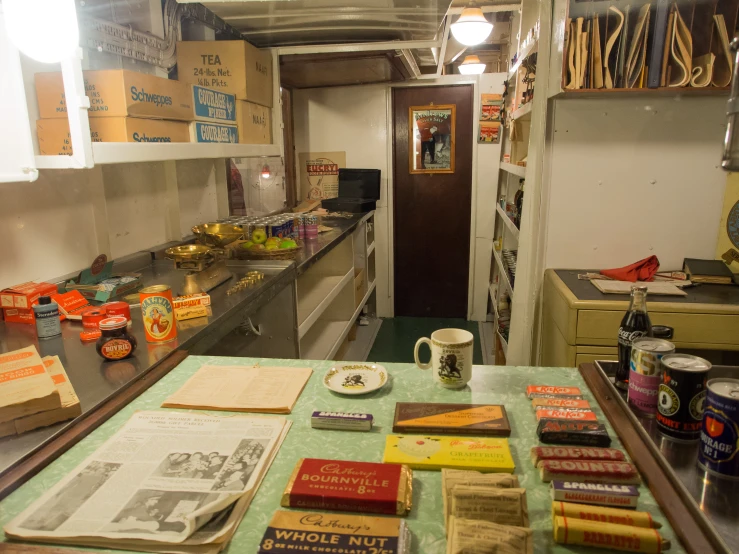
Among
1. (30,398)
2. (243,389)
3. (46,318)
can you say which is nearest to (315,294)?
(46,318)

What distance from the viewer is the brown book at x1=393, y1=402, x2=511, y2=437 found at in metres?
1.00

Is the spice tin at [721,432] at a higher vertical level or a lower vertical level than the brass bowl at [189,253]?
lower

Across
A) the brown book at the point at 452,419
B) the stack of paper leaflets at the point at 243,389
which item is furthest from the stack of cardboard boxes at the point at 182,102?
the brown book at the point at 452,419

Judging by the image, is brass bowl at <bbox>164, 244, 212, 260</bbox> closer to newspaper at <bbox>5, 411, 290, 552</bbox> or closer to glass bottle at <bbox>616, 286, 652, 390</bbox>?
newspaper at <bbox>5, 411, 290, 552</bbox>

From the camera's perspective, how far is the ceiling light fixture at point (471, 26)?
3.41 metres

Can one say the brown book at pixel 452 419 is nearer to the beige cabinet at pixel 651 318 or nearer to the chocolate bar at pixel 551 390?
the chocolate bar at pixel 551 390

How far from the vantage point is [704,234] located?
92.5 inches

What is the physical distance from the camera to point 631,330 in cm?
121

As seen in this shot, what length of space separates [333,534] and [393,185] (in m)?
3.96

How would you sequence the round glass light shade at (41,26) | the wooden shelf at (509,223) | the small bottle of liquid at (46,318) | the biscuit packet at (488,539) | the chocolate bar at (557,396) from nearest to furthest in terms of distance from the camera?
the biscuit packet at (488,539) → the chocolate bar at (557,396) → the round glass light shade at (41,26) → the small bottle of liquid at (46,318) → the wooden shelf at (509,223)

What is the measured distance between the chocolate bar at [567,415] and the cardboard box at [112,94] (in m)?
1.56

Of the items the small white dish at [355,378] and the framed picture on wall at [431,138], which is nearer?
the small white dish at [355,378]

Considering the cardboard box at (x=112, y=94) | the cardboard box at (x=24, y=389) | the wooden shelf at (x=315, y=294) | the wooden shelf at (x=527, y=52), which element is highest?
the wooden shelf at (x=527, y=52)

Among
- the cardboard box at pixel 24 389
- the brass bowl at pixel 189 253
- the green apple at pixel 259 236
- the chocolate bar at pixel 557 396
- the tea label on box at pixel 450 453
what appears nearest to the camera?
the tea label on box at pixel 450 453
